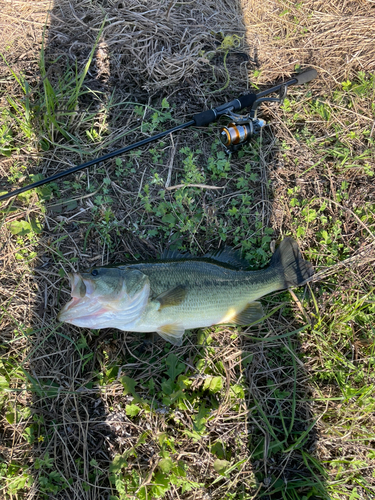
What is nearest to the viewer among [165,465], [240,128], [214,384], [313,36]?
[165,465]

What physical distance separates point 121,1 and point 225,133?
7.67 feet

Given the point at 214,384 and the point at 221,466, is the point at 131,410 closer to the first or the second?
the point at 214,384

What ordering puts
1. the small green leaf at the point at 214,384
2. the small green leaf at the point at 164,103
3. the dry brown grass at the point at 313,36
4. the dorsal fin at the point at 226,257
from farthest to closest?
the dry brown grass at the point at 313,36 → the small green leaf at the point at 164,103 → the dorsal fin at the point at 226,257 → the small green leaf at the point at 214,384

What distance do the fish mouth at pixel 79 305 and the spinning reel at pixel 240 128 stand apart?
225 cm

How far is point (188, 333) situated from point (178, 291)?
26.4 inches

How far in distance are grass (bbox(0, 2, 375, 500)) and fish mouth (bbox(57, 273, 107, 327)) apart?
0.61m

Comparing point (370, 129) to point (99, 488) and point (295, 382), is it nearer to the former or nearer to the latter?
point (295, 382)

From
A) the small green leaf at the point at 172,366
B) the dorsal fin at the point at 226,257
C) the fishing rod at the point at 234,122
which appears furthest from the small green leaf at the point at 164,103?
the small green leaf at the point at 172,366

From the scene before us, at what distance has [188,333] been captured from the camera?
10.2 ft

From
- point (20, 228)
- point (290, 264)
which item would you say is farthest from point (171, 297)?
point (20, 228)

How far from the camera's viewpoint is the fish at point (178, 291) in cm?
248

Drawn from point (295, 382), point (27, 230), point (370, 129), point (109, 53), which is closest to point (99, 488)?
point (295, 382)

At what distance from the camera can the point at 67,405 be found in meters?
2.89

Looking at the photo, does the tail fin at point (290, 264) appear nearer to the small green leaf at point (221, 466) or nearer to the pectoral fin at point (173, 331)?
the pectoral fin at point (173, 331)
